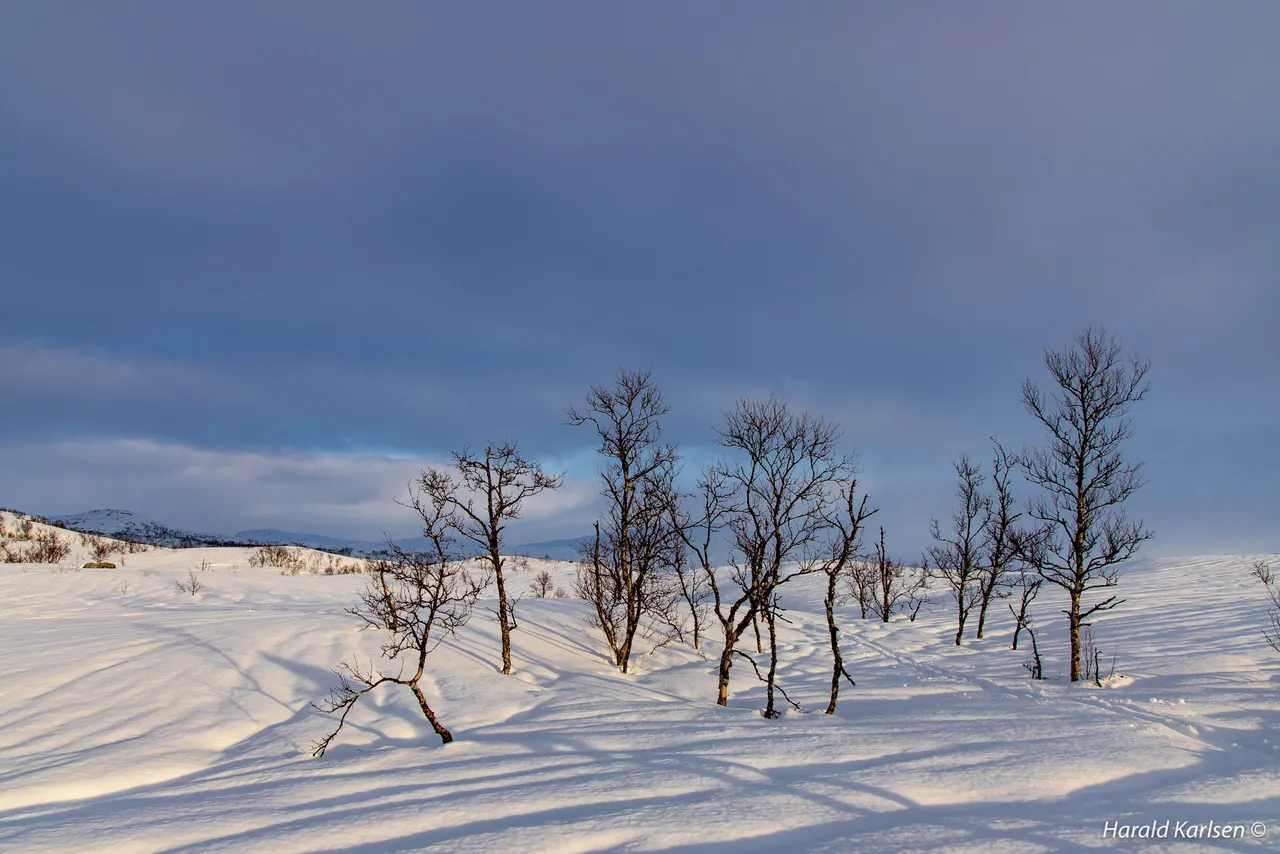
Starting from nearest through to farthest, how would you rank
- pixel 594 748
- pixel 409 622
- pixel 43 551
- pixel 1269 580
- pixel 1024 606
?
pixel 594 748 → pixel 409 622 → pixel 1024 606 → pixel 1269 580 → pixel 43 551

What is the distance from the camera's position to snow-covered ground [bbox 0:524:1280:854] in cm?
652

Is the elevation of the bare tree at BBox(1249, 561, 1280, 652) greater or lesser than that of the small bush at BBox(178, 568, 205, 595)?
greater

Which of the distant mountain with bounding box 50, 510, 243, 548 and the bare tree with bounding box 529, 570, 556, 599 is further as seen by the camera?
the distant mountain with bounding box 50, 510, 243, 548

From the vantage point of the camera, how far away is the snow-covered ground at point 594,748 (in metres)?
6.52

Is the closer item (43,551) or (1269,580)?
(1269,580)

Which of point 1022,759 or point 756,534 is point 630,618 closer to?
point 756,534

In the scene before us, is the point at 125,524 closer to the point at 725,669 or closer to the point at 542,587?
the point at 542,587

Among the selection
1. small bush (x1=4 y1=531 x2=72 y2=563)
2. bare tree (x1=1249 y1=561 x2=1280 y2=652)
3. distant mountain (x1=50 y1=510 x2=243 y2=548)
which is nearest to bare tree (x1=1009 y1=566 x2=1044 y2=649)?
bare tree (x1=1249 y1=561 x2=1280 y2=652)

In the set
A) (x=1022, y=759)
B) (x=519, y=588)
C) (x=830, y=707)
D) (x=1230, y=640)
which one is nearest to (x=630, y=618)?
(x=830, y=707)

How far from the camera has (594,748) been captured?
33.0 ft

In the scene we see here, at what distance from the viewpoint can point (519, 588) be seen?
5056 centimetres

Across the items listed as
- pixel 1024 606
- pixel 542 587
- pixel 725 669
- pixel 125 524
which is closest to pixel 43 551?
pixel 542 587

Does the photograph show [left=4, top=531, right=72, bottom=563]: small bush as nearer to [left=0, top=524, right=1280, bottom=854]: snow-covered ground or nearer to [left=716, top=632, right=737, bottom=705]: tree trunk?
[left=0, top=524, right=1280, bottom=854]: snow-covered ground

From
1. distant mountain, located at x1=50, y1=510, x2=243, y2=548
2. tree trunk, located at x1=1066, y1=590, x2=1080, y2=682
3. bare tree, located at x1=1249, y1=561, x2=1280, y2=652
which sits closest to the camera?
tree trunk, located at x1=1066, y1=590, x2=1080, y2=682
